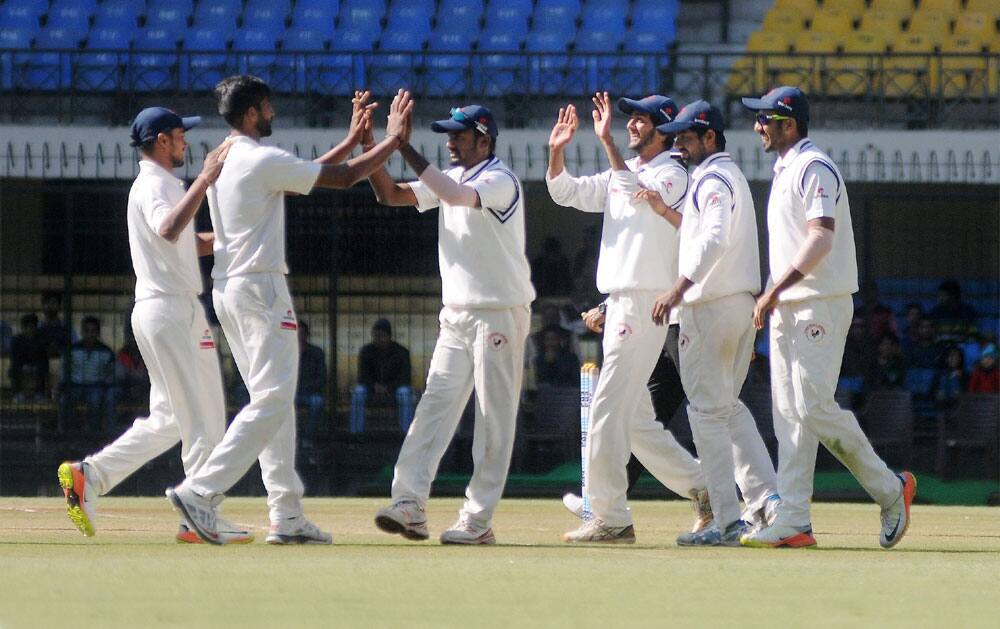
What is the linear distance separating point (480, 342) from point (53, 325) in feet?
28.5

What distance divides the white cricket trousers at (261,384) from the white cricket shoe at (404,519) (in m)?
0.41

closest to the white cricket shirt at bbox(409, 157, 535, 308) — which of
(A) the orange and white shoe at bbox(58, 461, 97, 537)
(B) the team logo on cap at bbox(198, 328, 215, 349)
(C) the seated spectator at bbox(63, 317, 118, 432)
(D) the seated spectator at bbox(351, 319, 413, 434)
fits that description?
(B) the team logo on cap at bbox(198, 328, 215, 349)

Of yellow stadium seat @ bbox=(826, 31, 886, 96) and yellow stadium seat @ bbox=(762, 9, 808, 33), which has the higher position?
yellow stadium seat @ bbox=(762, 9, 808, 33)

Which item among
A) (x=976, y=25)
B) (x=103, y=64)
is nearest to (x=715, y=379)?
(x=103, y=64)

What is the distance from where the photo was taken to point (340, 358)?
55.1 feet

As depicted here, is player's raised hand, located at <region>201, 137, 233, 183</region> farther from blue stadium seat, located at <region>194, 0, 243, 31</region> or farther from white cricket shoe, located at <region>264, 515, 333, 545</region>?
blue stadium seat, located at <region>194, 0, 243, 31</region>

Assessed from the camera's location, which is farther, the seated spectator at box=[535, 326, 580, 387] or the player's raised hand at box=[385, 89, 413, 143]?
the seated spectator at box=[535, 326, 580, 387]

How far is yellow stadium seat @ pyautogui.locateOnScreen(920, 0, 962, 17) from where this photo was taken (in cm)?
1980

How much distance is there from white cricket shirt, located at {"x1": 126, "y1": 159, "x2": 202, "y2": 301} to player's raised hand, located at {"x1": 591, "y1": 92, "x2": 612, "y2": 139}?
196 centimetres

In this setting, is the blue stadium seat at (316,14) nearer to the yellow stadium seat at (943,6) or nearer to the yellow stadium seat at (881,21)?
the yellow stadium seat at (881,21)

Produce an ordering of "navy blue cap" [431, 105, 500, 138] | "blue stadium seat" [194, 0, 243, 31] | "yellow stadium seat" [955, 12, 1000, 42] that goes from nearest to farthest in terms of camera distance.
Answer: "navy blue cap" [431, 105, 500, 138]
"blue stadium seat" [194, 0, 243, 31]
"yellow stadium seat" [955, 12, 1000, 42]

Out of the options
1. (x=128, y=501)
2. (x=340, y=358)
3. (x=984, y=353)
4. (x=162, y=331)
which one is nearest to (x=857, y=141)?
(x=984, y=353)

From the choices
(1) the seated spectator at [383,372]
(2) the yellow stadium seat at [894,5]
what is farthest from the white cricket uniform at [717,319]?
(2) the yellow stadium seat at [894,5]

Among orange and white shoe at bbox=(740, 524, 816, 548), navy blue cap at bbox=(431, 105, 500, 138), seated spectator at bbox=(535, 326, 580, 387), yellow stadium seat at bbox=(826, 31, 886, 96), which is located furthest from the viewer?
yellow stadium seat at bbox=(826, 31, 886, 96)
